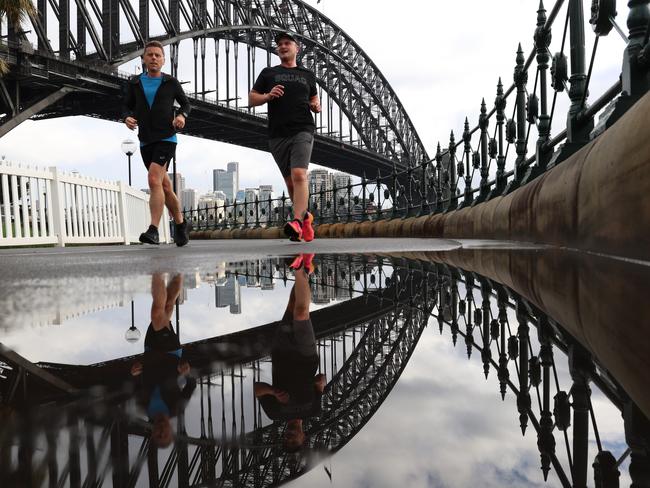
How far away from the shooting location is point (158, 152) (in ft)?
10.5

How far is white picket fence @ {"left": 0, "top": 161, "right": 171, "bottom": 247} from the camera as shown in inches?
176

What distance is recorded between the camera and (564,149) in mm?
2318

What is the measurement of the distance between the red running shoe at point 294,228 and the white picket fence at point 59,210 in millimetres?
2292

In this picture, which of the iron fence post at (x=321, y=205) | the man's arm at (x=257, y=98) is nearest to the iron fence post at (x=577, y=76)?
the man's arm at (x=257, y=98)

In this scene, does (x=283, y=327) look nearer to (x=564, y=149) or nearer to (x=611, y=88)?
(x=611, y=88)

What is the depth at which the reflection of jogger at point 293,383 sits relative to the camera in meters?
0.34

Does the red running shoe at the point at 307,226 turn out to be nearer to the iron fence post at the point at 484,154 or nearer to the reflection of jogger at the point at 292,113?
the reflection of jogger at the point at 292,113

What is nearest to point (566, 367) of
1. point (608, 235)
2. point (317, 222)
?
point (608, 235)

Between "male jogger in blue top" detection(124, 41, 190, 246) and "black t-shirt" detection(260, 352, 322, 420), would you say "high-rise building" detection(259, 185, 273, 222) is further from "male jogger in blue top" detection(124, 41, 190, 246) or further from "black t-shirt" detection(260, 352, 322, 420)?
"black t-shirt" detection(260, 352, 322, 420)

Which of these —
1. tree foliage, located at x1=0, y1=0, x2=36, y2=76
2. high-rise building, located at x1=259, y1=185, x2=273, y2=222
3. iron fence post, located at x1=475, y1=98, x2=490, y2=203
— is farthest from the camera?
high-rise building, located at x1=259, y1=185, x2=273, y2=222

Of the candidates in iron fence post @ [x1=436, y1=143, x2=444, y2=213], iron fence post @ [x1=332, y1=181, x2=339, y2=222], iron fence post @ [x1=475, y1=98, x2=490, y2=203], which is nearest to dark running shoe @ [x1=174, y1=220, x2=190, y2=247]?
iron fence post @ [x1=475, y1=98, x2=490, y2=203]

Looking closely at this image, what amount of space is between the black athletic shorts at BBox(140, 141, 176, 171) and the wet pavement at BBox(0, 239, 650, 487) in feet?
7.84

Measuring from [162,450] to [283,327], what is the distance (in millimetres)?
414

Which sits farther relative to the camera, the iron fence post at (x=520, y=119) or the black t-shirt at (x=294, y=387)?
the iron fence post at (x=520, y=119)
